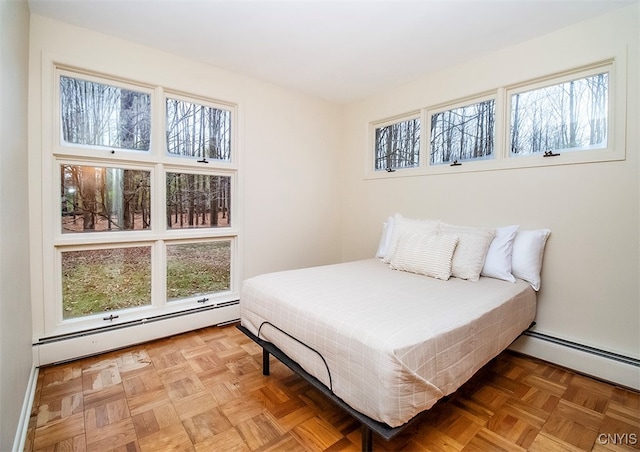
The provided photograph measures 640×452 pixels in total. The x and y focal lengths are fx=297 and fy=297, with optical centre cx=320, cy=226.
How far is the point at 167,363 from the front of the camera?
2207 mm

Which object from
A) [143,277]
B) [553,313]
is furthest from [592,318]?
[143,277]

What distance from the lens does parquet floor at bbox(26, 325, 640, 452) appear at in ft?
4.78

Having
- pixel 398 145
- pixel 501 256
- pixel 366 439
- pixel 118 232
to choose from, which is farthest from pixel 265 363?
pixel 398 145

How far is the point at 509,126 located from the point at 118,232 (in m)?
3.40

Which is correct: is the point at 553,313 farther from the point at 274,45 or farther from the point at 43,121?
the point at 43,121

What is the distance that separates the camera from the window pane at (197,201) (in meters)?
2.73

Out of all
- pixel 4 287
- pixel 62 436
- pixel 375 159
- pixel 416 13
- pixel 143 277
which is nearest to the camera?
pixel 4 287

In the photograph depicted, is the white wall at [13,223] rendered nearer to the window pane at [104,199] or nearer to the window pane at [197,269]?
the window pane at [104,199]

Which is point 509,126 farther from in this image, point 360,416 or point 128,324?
point 128,324

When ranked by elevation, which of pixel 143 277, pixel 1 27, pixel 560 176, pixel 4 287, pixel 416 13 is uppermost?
pixel 416 13

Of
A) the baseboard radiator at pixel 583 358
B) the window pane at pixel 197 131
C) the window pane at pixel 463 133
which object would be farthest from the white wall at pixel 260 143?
the baseboard radiator at pixel 583 358

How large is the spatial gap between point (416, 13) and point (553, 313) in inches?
95.4

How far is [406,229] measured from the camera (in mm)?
2707

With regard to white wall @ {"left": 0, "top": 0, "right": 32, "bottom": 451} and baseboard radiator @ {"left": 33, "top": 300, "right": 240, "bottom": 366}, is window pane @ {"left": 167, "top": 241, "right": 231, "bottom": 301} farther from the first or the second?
white wall @ {"left": 0, "top": 0, "right": 32, "bottom": 451}
